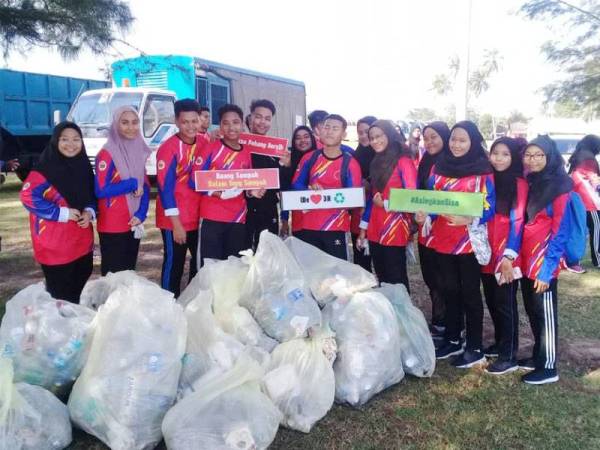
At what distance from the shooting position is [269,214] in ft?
15.2

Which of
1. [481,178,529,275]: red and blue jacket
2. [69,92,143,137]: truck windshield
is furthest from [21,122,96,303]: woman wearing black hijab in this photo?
[69,92,143,137]: truck windshield

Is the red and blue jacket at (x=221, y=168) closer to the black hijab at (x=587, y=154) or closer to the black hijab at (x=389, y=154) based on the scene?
the black hijab at (x=389, y=154)

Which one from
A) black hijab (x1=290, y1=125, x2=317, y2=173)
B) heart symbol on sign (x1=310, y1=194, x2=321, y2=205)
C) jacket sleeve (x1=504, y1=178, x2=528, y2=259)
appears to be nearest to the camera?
jacket sleeve (x1=504, y1=178, x2=528, y2=259)

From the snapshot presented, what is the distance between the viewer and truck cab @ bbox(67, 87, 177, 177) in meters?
10.6

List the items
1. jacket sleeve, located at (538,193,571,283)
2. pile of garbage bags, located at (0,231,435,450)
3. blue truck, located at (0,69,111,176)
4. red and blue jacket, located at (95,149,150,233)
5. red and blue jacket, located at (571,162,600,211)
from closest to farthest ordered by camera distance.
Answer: pile of garbage bags, located at (0,231,435,450)
jacket sleeve, located at (538,193,571,283)
red and blue jacket, located at (95,149,150,233)
red and blue jacket, located at (571,162,600,211)
blue truck, located at (0,69,111,176)

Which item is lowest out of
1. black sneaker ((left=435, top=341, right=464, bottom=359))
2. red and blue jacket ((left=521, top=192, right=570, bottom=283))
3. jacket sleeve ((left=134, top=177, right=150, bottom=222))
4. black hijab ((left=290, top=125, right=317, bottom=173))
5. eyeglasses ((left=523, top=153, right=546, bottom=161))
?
black sneaker ((left=435, top=341, right=464, bottom=359))

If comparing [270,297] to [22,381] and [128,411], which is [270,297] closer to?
[128,411]

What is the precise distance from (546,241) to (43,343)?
9.31 feet

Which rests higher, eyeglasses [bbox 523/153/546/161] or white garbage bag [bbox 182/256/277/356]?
eyeglasses [bbox 523/153/546/161]

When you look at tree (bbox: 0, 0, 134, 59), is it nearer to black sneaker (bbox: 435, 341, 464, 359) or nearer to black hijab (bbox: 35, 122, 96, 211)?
black hijab (bbox: 35, 122, 96, 211)

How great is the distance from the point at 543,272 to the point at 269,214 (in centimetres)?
227

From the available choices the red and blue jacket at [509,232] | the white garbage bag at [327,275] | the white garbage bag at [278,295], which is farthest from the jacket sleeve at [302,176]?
the red and blue jacket at [509,232]

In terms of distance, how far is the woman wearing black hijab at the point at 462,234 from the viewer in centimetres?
334

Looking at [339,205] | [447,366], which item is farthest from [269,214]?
[447,366]
